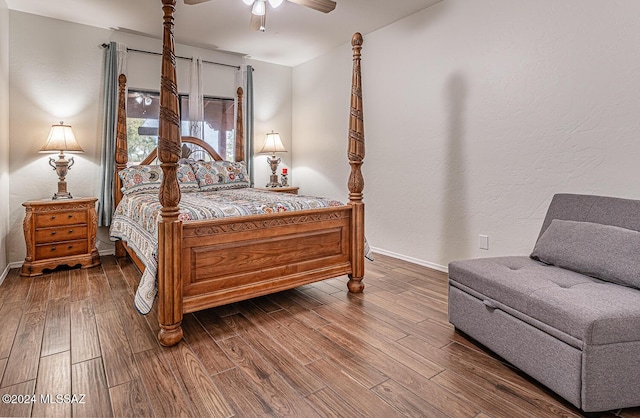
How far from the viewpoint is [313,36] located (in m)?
4.48

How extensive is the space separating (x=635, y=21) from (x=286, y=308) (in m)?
3.06

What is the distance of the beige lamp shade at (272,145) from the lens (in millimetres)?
5254


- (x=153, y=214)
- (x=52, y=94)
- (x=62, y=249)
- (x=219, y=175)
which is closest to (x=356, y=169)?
(x=153, y=214)

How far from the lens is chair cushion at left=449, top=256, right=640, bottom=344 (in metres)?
1.52

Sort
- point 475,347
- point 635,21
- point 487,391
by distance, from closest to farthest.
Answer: point 487,391, point 475,347, point 635,21

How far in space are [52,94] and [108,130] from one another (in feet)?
2.07

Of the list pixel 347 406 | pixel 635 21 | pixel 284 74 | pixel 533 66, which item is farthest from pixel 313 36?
pixel 347 406

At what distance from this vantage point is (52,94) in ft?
13.1

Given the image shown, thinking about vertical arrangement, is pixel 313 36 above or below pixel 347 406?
above

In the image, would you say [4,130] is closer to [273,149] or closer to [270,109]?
[273,149]

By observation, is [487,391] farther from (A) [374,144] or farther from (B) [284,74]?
(B) [284,74]

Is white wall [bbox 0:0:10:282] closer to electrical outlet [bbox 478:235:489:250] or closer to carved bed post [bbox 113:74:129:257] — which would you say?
carved bed post [bbox 113:74:129:257]

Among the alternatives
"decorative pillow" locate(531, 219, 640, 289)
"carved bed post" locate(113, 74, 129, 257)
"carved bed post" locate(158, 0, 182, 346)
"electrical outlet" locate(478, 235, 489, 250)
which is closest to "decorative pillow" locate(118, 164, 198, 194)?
"carved bed post" locate(113, 74, 129, 257)

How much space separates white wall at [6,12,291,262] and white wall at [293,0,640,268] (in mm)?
2882
